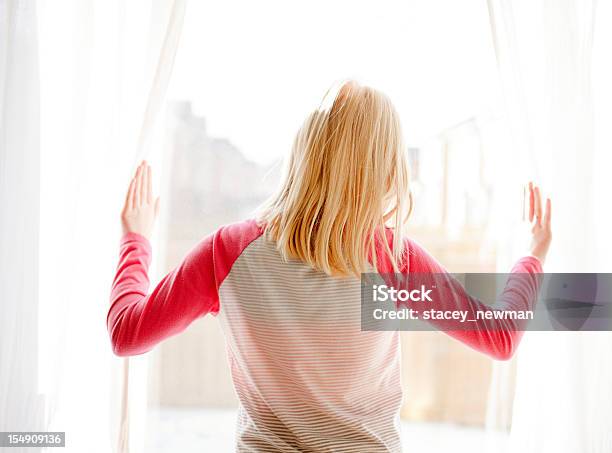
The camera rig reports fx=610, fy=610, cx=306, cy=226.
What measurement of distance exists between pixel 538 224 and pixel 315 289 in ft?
1.72

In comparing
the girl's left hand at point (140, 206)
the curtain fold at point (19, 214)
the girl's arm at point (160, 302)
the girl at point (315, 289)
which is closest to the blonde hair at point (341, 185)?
the girl at point (315, 289)

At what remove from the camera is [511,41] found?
1207 mm

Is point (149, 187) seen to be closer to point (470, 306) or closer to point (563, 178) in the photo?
point (470, 306)

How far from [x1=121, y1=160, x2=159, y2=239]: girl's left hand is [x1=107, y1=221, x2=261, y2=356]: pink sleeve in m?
0.19

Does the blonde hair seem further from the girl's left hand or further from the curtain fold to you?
the curtain fold

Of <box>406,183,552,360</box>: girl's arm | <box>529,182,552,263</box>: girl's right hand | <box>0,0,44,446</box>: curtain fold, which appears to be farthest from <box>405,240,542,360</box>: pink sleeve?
<box>0,0,44,446</box>: curtain fold

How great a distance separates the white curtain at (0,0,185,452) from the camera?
4.17 ft

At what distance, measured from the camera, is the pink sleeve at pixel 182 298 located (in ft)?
3.25

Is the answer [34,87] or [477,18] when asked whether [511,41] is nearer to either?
[477,18]

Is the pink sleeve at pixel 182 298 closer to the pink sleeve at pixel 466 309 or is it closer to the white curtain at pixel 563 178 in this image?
the pink sleeve at pixel 466 309

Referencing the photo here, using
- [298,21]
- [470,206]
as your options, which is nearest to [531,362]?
[470,206]

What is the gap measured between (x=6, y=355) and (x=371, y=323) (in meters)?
0.79

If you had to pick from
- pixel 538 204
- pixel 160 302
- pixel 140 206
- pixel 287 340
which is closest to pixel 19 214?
pixel 140 206

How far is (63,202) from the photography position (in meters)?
1.29
